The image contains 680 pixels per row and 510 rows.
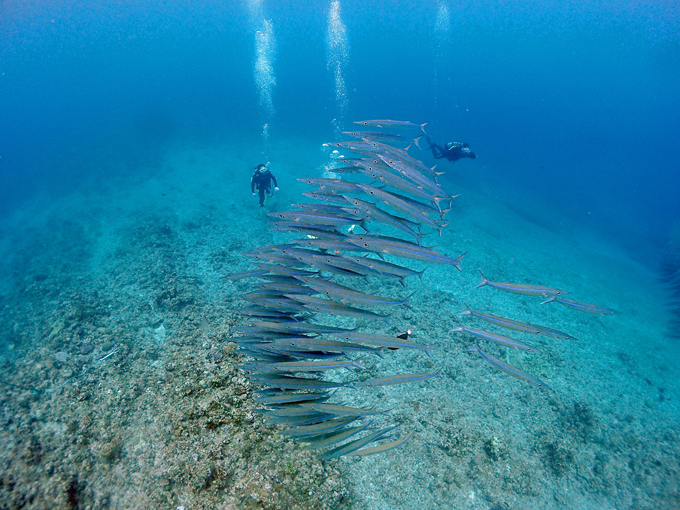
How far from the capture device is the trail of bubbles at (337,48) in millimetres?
70994

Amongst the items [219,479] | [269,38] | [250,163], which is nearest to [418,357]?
[219,479]

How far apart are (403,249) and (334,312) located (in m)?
1.24

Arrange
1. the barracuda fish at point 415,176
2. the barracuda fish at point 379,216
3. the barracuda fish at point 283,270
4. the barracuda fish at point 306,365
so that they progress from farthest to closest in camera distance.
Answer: the barracuda fish at point 415,176 < the barracuda fish at point 379,216 < the barracuda fish at point 283,270 < the barracuda fish at point 306,365

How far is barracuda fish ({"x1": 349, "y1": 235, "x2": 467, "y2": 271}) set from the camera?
3.76 metres

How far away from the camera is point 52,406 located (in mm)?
4090

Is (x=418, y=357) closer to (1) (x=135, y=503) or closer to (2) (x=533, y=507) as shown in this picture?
(2) (x=533, y=507)

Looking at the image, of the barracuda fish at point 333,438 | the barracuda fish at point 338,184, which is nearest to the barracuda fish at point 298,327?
the barracuda fish at point 333,438

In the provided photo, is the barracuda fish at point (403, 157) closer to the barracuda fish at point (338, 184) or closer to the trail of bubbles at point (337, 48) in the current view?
the barracuda fish at point (338, 184)

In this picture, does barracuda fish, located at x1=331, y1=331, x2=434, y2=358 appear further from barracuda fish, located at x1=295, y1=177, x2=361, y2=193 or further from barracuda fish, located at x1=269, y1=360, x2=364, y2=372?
barracuda fish, located at x1=295, y1=177, x2=361, y2=193

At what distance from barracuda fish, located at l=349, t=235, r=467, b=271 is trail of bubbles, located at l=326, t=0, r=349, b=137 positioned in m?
54.9

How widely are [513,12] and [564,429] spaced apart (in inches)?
5854

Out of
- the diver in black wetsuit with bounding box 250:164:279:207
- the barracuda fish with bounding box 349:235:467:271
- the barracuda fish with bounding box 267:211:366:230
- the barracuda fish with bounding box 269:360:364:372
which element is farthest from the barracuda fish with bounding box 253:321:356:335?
the diver in black wetsuit with bounding box 250:164:279:207

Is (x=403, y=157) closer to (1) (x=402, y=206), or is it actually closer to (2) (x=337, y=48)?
(1) (x=402, y=206)

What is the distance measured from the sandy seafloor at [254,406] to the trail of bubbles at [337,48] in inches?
2044
